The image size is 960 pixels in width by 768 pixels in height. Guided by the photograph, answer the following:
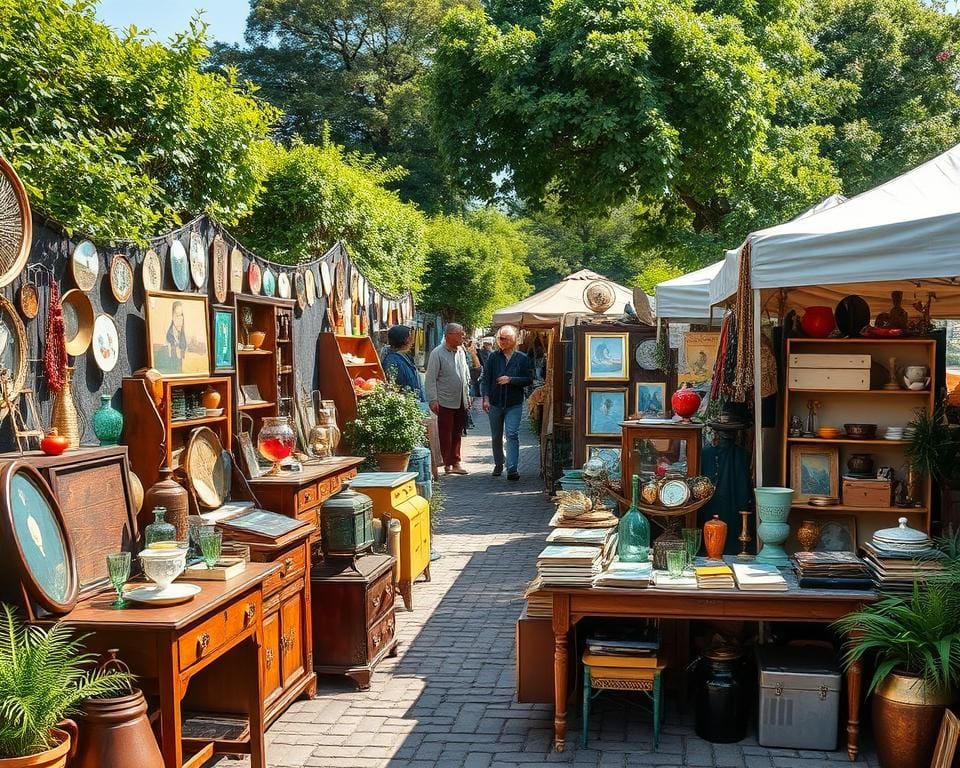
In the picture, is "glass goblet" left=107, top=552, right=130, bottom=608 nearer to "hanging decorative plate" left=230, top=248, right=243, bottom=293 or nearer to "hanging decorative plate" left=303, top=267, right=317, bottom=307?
"hanging decorative plate" left=230, top=248, right=243, bottom=293

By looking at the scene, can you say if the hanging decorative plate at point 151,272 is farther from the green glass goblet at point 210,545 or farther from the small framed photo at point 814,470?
the small framed photo at point 814,470

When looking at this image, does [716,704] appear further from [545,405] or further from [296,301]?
[545,405]

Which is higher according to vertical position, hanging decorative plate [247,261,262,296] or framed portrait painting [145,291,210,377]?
hanging decorative plate [247,261,262,296]

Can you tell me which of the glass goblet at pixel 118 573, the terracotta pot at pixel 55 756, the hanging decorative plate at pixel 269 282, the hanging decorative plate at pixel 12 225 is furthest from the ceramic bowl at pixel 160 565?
the hanging decorative plate at pixel 269 282

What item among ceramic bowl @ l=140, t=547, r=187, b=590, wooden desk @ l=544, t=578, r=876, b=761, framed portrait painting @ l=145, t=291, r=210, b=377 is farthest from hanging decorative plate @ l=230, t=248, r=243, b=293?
wooden desk @ l=544, t=578, r=876, b=761

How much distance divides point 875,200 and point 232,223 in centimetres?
563

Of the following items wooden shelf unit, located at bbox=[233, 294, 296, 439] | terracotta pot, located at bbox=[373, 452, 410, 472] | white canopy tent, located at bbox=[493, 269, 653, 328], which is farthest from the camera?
white canopy tent, located at bbox=[493, 269, 653, 328]

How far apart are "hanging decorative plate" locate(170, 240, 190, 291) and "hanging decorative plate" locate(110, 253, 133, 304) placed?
477 millimetres

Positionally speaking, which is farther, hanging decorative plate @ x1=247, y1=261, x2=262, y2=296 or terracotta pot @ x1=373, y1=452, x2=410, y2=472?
terracotta pot @ x1=373, y1=452, x2=410, y2=472

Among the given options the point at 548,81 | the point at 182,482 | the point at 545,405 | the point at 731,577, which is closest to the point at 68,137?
the point at 182,482

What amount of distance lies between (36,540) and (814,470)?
4417 millimetres

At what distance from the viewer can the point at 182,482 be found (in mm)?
5051

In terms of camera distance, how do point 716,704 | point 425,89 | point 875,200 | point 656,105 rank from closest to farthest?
point 716,704 → point 875,200 → point 656,105 → point 425,89

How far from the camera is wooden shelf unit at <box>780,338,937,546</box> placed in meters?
5.65
